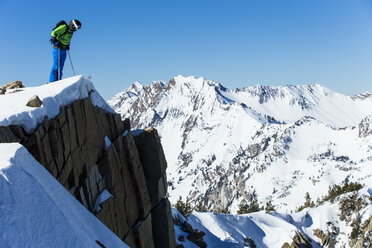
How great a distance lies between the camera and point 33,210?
17.8 feet

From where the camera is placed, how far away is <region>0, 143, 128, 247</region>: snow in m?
4.94

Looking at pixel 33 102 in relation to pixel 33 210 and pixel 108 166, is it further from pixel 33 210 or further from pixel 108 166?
pixel 33 210

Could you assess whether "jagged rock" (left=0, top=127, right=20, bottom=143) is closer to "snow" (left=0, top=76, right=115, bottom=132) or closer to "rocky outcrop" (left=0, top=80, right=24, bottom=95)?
"snow" (left=0, top=76, right=115, bottom=132)

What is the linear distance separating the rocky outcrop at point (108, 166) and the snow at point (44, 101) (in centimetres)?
22

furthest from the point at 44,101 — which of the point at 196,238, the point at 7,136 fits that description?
the point at 196,238

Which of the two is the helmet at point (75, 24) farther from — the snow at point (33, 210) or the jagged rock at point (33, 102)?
the snow at point (33, 210)

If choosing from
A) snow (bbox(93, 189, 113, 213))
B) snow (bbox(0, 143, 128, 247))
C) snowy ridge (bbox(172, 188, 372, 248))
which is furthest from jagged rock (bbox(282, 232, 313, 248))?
snow (bbox(0, 143, 128, 247))

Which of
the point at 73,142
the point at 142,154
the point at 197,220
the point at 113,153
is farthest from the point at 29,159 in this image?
the point at 197,220

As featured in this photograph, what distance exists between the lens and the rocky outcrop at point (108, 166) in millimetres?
10633

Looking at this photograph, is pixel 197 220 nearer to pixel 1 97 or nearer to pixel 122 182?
pixel 122 182

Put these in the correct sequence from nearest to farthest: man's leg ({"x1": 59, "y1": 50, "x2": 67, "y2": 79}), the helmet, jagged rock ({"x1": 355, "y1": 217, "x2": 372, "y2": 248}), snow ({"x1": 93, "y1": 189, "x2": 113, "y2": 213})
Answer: snow ({"x1": 93, "y1": 189, "x2": 113, "y2": 213}), the helmet, man's leg ({"x1": 59, "y1": 50, "x2": 67, "y2": 79}), jagged rock ({"x1": 355, "y1": 217, "x2": 372, "y2": 248})

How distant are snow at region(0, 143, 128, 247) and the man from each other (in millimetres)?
10164

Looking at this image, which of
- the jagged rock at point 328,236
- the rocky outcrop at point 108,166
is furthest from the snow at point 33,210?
the jagged rock at point 328,236

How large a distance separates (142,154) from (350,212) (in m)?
47.3
